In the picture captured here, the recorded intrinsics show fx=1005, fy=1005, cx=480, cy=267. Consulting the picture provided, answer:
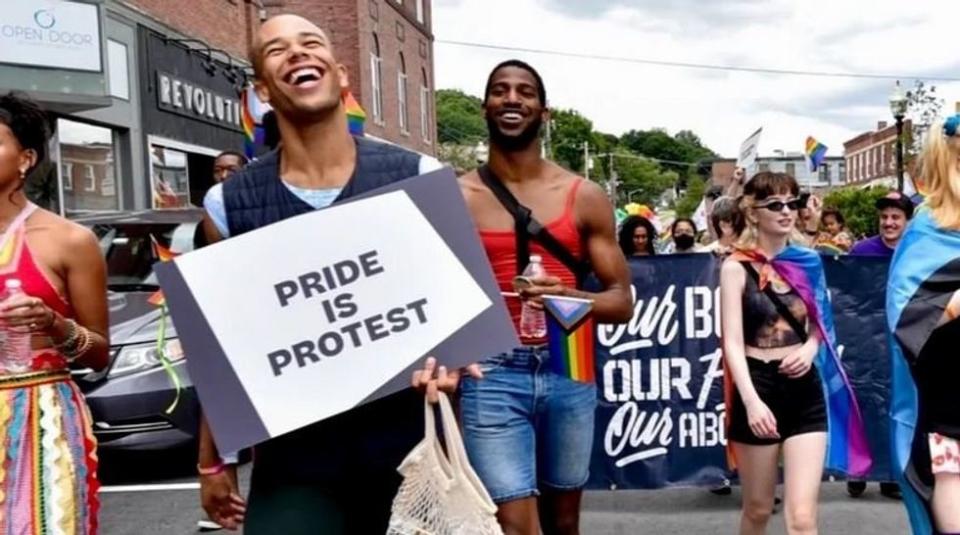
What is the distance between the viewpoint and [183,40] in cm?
1856

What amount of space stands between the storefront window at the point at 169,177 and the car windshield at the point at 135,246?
1000 centimetres

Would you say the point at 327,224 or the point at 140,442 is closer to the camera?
Result: the point at 327,224

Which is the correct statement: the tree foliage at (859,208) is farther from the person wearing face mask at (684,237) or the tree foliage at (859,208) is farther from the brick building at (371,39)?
the person wearing face mask at (684,237)

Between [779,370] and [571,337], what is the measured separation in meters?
1.07

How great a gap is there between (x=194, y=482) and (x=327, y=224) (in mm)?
4599

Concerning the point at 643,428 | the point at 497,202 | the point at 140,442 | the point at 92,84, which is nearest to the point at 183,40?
the point at 92,84

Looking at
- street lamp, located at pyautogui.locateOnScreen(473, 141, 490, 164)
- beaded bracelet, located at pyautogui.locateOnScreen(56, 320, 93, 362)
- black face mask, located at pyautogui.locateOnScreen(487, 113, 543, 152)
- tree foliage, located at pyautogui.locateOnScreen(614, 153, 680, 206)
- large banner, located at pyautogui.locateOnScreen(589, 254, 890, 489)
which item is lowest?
large banner, located at pyautogui.locateOnScreen(589, 254, 890, 489)

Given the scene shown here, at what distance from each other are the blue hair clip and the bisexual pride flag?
4.14ft

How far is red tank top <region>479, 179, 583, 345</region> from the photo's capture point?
3.32 metres

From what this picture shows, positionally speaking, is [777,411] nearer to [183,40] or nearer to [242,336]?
[242,336]

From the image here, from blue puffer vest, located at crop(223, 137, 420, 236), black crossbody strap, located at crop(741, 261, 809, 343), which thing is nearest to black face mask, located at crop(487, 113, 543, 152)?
blue puffer vest, located at crop(223, 137, 420, 236)

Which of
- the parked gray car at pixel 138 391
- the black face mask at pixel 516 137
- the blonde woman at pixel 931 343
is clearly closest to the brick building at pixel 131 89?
the parked gray car at pixel 138 391

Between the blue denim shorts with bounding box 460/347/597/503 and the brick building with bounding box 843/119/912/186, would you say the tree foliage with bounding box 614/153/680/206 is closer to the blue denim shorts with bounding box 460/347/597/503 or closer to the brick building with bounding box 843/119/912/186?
the brick building with bounding box 843/119/912/186

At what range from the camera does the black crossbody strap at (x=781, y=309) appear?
13.0 feet
